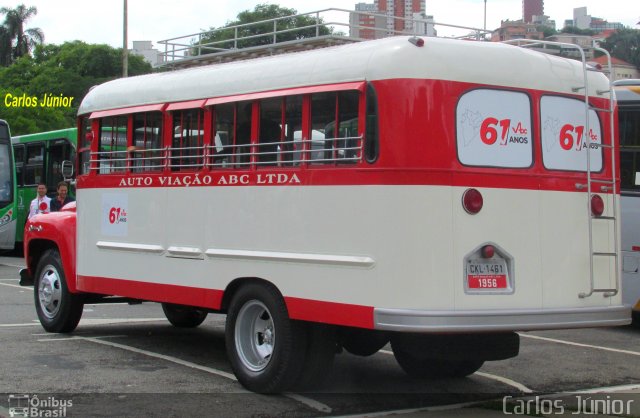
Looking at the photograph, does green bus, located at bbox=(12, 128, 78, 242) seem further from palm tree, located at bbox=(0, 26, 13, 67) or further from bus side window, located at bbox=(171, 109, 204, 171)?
palm tree, located at bbox=(0, 26, 13, 67)

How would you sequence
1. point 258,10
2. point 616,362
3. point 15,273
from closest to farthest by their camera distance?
1. point 616,362
2. point 15,273
3. point 258,10

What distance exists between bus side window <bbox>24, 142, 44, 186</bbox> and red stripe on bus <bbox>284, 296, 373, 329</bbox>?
2046 cm

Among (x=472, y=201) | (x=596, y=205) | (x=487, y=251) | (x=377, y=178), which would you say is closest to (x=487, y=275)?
(x=487, y=251)

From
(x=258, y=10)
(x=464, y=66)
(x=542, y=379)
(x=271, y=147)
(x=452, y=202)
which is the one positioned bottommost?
(x=542, y=379)

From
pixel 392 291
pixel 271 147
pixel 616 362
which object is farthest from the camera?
pixel 616 362

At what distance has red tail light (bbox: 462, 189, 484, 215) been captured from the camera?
23.7 ft

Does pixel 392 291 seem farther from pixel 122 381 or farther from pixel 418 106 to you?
pixel 122 381

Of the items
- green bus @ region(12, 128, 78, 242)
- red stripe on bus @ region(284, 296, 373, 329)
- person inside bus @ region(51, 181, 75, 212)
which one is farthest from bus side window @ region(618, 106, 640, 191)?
green bus @ region(12, 128, 78, 242)

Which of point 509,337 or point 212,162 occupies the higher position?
point 212,162

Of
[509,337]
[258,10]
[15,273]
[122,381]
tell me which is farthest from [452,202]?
[258,10]

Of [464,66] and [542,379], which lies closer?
[464,66]

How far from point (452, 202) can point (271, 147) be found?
6.00 feet

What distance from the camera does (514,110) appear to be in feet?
24.8

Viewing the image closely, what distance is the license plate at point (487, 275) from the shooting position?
283 inches
